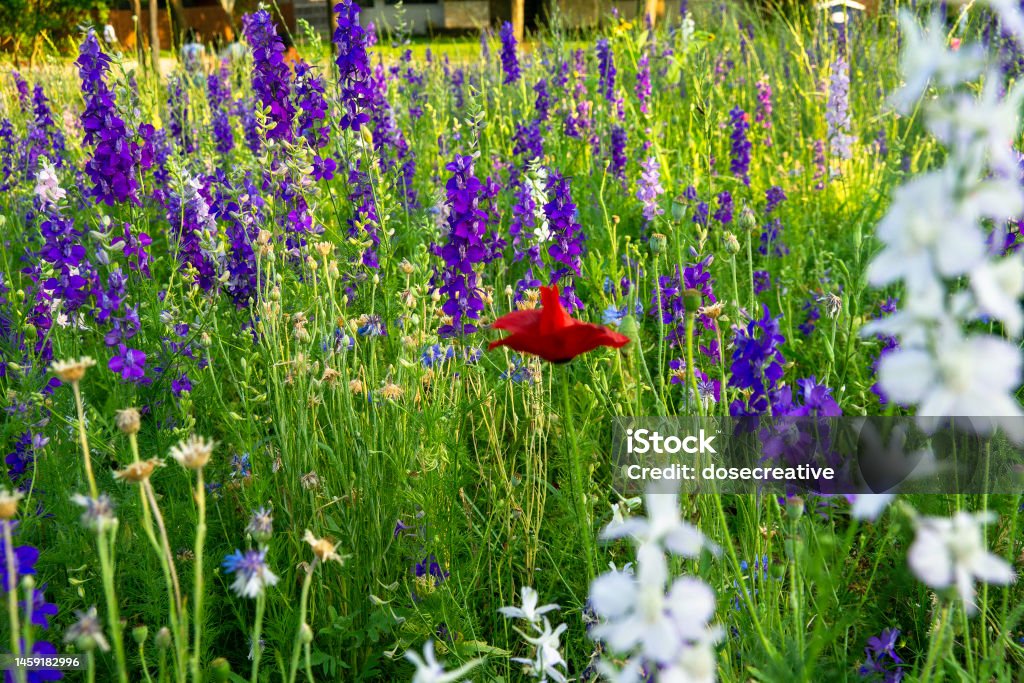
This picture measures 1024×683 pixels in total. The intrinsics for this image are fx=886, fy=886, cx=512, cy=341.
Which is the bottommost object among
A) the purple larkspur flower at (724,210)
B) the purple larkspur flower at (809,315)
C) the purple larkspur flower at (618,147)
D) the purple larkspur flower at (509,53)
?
the purple larkspur flower at (809,315)

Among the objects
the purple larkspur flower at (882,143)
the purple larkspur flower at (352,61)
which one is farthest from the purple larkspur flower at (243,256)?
the purple larkspur flower at (882,143)

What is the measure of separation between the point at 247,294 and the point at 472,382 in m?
0.68

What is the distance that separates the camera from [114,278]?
86.1 inches

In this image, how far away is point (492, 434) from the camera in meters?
1.94

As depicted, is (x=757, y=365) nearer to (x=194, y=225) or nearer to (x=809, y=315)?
(x=194, y=225)

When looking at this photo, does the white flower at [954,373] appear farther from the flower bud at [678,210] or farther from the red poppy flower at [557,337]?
the flower bud at [678,210]

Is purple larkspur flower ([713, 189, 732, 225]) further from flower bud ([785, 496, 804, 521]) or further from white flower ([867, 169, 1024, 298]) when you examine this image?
white flower ([867, 169, 1024, 298])

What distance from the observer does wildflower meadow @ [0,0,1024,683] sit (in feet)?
2.14

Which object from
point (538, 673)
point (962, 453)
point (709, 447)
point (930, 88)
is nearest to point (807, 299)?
point (930, 88)

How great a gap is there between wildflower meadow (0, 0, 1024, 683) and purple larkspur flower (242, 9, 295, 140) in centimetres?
1

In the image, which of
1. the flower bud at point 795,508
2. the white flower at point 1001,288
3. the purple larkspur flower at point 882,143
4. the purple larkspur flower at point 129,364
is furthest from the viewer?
the purple larkspur flower at point 882,143

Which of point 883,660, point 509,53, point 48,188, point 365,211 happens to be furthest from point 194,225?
point 509,53

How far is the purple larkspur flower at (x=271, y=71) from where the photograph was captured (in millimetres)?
2666

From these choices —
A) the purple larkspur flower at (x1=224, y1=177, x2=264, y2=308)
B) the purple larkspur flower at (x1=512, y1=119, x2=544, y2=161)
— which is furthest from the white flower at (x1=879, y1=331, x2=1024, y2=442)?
the purple larkspur flower at (x1=512, y1=119, x2=544, y2=161)
